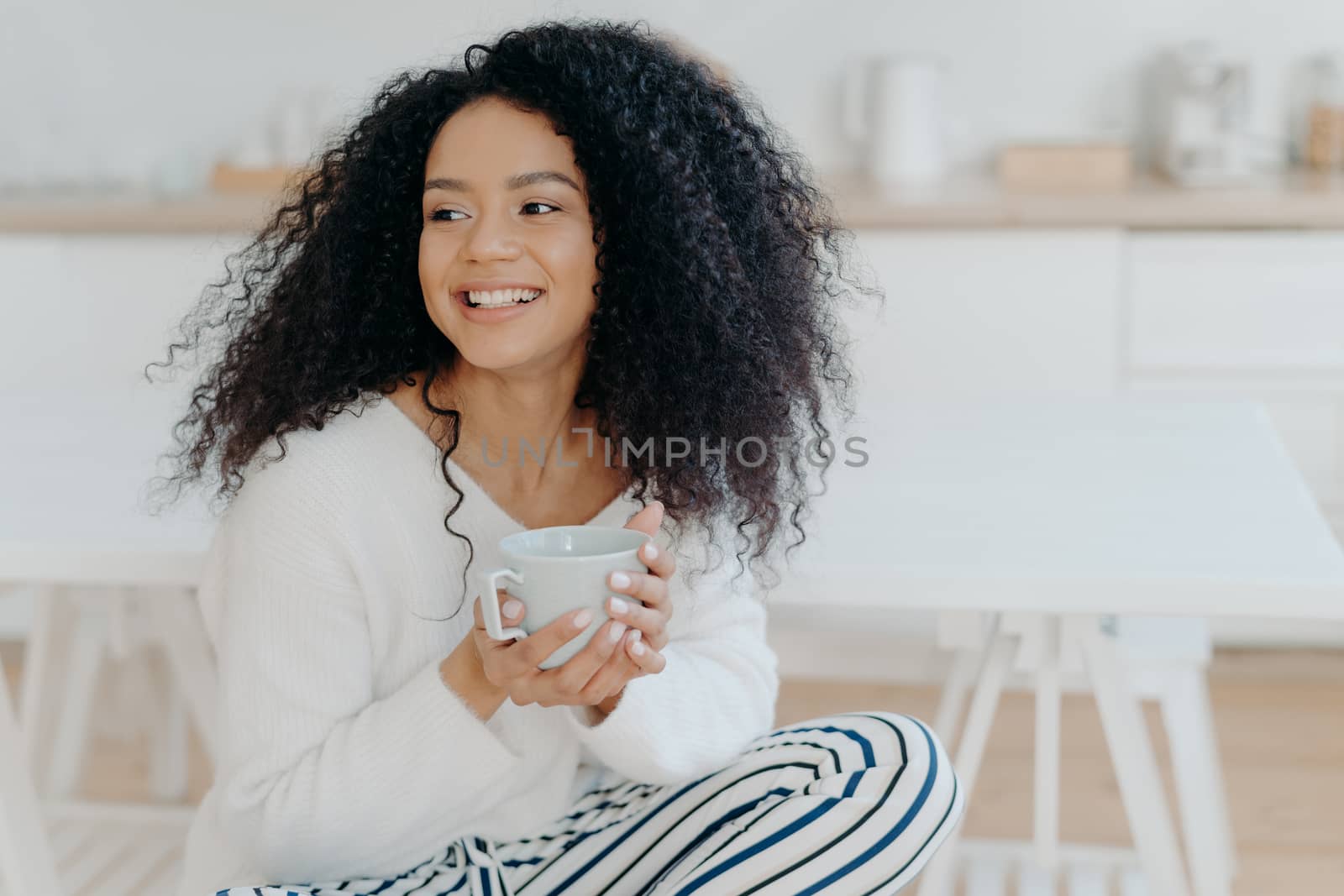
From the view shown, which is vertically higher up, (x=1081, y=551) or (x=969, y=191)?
(x=969, y=191)

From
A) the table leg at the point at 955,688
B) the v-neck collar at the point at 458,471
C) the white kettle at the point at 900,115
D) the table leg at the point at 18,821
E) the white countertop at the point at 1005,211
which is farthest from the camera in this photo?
the white kettle at the point at 900,115

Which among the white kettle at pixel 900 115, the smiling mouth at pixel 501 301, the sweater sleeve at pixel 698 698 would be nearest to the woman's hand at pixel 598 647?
the sweater sleeve at pixel 698 698

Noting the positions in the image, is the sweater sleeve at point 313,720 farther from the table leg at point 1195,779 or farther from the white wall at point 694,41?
the white wall at point 694,41

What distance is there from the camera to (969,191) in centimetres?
264

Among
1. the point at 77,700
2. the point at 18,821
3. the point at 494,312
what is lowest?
the point at 77,700

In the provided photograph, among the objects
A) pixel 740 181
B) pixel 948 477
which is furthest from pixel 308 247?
pixel 948 477

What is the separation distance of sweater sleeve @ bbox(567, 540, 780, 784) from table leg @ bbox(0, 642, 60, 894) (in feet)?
1.82

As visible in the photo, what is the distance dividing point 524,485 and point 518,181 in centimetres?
28

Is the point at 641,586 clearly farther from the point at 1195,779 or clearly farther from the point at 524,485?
the point at 1195,779

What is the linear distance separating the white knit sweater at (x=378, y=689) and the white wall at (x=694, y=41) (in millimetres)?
1759

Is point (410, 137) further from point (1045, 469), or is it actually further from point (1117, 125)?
point (1117, 125)

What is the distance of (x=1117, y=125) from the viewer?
288 cm

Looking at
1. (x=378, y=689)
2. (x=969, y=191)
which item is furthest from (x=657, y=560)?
(x=969, y=191)

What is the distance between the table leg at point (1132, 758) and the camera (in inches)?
56.4
